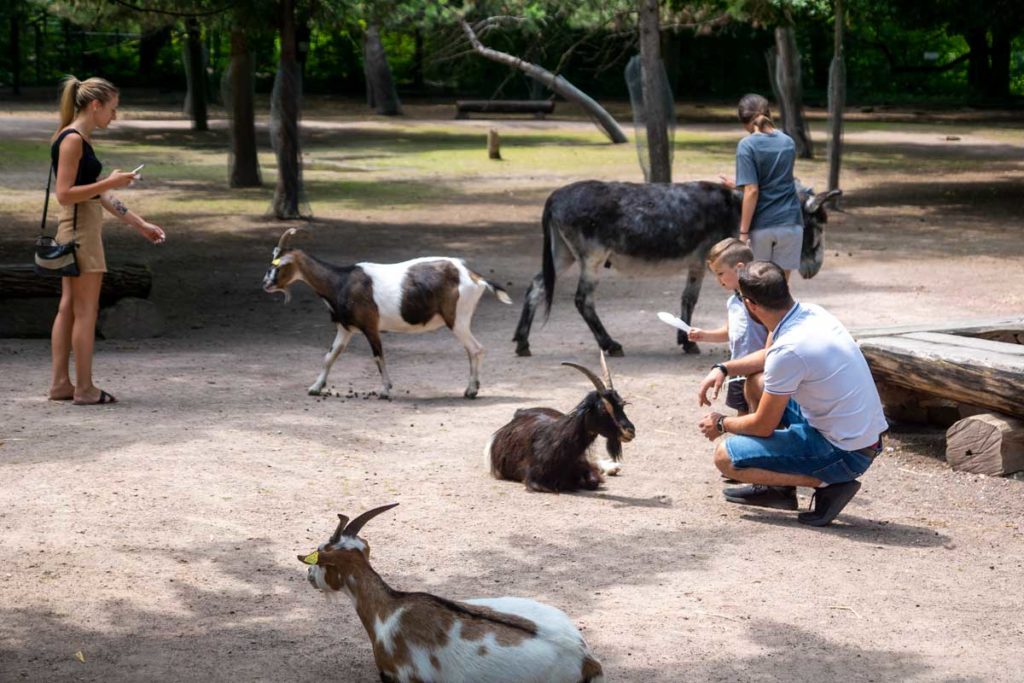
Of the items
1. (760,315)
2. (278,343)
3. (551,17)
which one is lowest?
(278,343)

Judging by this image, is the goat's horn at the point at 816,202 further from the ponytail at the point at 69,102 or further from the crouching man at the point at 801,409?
the ponytail at the point at 69,102

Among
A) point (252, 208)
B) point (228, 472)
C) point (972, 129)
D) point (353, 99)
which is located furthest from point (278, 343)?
point (353, 99)

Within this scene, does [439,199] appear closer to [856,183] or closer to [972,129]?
[856,183]

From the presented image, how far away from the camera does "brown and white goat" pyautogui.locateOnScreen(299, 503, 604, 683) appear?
4234 mm

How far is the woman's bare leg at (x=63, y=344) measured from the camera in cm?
841

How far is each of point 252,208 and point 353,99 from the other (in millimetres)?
26744

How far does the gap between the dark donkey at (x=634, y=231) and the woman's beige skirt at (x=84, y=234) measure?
3.63 metres

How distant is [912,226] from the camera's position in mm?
18453

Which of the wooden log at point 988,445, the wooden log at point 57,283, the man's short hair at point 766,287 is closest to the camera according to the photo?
the man's short hair at point 766,287

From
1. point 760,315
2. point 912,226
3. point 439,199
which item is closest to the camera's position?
point 760,315

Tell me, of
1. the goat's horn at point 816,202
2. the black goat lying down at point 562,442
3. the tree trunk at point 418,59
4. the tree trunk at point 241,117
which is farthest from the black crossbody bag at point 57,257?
the tree trunk at point 418,59

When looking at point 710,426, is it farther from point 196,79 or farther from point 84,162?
point 196,79

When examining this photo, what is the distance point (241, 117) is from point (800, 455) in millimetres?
17351

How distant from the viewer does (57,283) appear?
1135 centimetres
